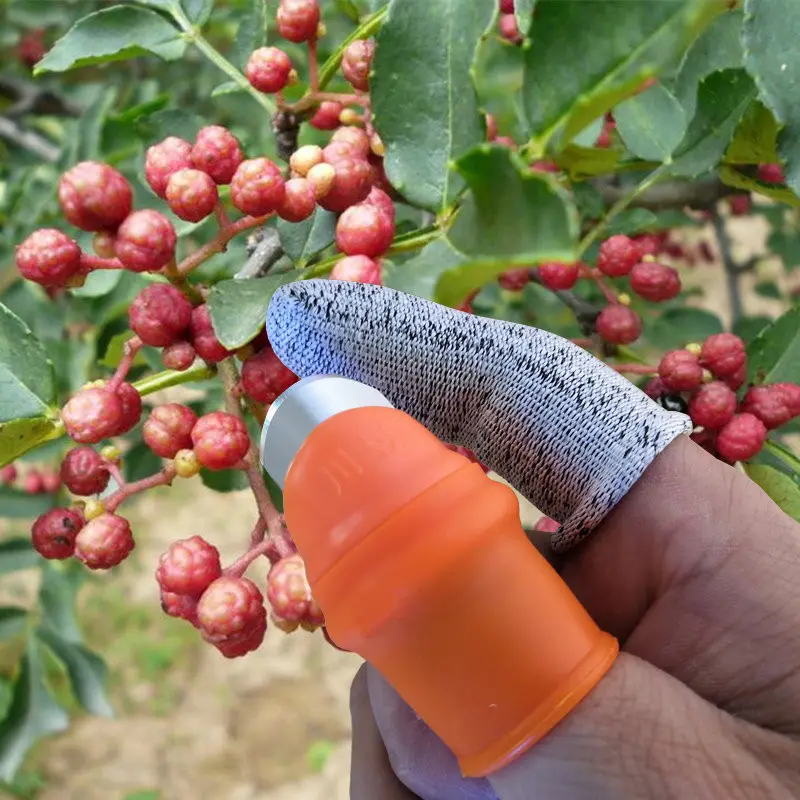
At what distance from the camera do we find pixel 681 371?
0.65m

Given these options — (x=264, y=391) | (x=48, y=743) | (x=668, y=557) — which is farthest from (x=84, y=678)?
(x=48, y=743)

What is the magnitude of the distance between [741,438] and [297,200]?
0.37 metres

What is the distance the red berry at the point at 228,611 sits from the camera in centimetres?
53

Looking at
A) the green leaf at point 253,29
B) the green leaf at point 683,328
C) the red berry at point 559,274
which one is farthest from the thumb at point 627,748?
the green leaf at point 683,328

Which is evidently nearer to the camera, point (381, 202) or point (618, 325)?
point (381, 202)

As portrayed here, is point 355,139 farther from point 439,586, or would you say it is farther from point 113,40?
point 439,586

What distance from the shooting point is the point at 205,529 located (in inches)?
94.2

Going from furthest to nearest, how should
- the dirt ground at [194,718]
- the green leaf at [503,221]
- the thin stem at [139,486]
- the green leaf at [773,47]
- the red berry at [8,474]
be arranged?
1. the dirt ground at [194,718]
2. the red berry at [8,474]
3. the thin stem at [139,486]
4. the green leaf at [773,47]
5. the green leaf at [503,221]

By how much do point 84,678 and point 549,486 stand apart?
80cm

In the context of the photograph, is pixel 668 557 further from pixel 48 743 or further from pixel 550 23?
pixel 48 743

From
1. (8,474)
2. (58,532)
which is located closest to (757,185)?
(58,532)

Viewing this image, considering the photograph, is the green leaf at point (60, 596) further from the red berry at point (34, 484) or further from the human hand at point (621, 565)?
the human hand at point (621, 565)

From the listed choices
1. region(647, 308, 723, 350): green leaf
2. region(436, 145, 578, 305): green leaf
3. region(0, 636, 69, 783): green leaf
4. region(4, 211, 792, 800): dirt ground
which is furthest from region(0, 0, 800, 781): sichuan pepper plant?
region(4, 211, 792, 800): dirt ground

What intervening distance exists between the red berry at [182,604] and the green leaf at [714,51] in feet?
1.67
